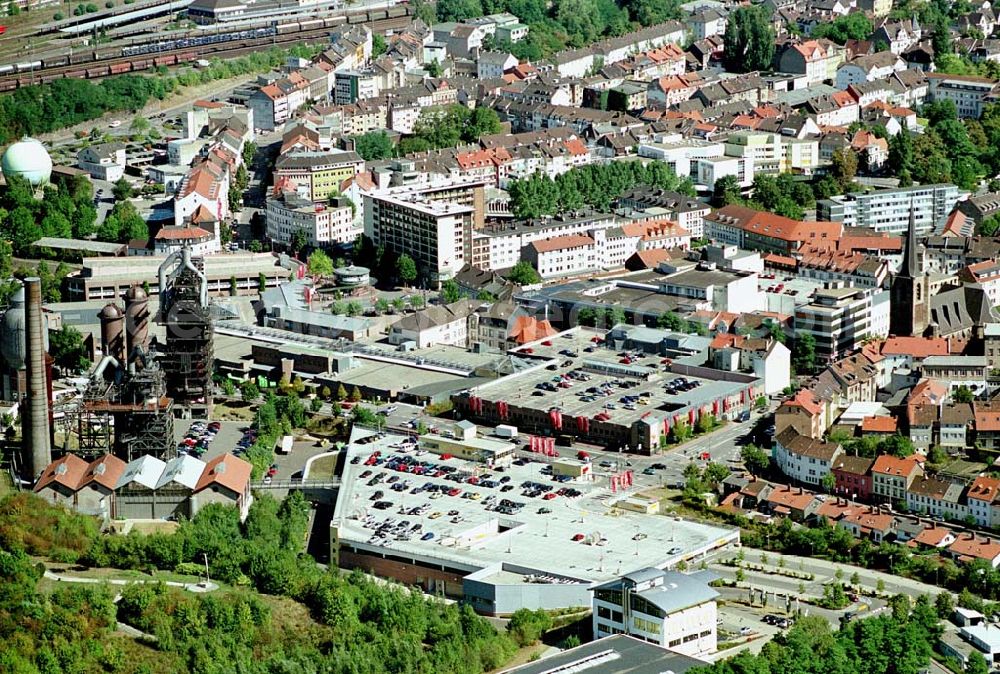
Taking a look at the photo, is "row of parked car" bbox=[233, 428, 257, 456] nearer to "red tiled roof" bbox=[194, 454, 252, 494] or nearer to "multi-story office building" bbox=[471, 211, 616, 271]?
"red tiled roof" bbox=[194, 454, 252, 494]

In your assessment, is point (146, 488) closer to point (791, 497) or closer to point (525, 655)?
point (525, 655)

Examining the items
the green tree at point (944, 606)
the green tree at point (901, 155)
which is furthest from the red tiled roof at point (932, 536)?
the green tree at point (901, 155)

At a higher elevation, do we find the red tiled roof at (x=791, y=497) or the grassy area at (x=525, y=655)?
the red tiled roof at (x=791, y=497)

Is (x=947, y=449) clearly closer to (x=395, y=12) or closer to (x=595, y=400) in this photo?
(x=595, y=400)

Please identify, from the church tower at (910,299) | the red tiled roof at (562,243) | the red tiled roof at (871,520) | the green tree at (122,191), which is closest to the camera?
the red tiled roof at (871,520)

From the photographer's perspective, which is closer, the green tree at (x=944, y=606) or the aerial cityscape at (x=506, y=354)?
the aerial cityscape at (x=506, y=354)

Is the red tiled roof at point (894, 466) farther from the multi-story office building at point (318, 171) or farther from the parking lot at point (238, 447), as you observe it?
the multi-story office building at point (318, 171)

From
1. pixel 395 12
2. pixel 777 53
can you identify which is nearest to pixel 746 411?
pixel 777 53
